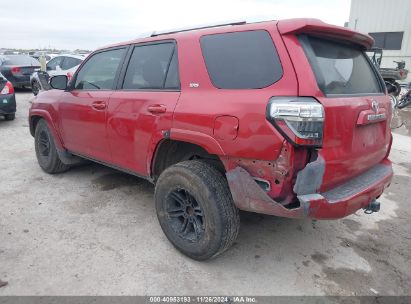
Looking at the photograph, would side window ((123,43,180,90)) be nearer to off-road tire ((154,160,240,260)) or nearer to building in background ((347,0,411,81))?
off-road tire ((154,160,240,260))

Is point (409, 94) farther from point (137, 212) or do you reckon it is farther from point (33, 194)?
point (33, 194)

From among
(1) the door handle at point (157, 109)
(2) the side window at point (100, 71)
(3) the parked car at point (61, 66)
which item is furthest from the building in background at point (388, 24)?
(1) the door handle at point (157, 109)

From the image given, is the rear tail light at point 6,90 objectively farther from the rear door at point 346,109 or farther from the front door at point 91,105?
the rear door at point 346,109

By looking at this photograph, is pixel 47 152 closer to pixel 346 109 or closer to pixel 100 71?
pixel 100 71

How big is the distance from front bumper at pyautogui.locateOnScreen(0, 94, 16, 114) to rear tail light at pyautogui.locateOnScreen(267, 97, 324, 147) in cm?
813

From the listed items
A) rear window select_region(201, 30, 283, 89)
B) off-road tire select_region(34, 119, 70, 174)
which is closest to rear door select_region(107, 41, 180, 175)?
Answer: rear window select_region(201, 30, 283, 89)

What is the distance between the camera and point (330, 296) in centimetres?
262

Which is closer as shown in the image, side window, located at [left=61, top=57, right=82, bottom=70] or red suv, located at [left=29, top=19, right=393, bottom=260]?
red suv, located at [left=29, top=19, right=393, bottom=260]

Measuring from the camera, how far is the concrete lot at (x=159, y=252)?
2715 millimetres

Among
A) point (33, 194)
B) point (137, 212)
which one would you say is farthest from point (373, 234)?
point (33, 194)

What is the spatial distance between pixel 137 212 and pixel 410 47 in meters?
17.9

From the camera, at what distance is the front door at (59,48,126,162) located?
12.6ft

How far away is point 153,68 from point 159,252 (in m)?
1.72

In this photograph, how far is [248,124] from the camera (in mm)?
A: 2443
